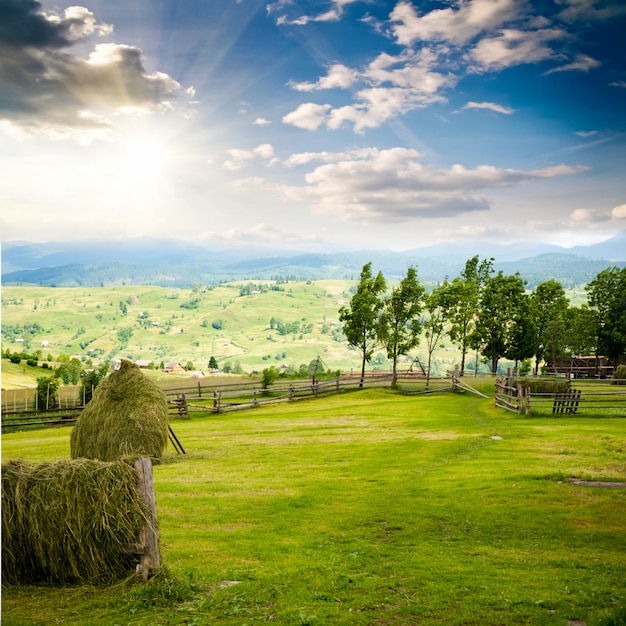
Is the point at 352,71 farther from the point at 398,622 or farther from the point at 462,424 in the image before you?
the point at 462,424

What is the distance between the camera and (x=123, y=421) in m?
17.3

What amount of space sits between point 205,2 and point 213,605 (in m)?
14.1

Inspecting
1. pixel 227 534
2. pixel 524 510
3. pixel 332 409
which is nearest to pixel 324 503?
pixel 227 534

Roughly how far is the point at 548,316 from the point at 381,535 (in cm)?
5343

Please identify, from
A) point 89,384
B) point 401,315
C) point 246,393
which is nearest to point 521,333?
point 401,315

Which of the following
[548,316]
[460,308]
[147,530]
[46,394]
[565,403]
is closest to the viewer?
[147,530]

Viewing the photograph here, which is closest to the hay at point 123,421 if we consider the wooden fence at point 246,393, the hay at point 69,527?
the hay at point 69,527

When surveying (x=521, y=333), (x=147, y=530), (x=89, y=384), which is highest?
(x=521, y=333)

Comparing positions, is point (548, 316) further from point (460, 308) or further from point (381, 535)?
point (381, 535)

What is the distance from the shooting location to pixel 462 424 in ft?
84.5

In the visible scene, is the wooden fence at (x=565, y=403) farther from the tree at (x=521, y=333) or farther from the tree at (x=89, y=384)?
the tree at (x=89, y=384)

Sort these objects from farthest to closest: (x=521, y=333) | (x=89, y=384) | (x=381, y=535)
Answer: (x=521, y=333) < (x=89, y=384) < (x=381, y=535)

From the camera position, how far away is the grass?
743 cm

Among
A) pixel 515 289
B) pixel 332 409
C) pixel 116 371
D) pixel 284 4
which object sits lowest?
pixel 332 409
